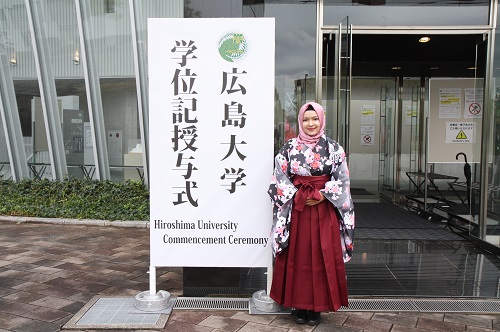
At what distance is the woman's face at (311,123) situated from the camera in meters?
3.38

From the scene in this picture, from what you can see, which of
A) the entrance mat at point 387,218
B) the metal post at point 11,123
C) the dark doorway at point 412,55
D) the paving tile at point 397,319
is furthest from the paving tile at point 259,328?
the metal post at point 11,123

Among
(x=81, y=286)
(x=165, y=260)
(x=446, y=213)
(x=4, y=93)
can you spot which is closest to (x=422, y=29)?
(x=446, y=213)

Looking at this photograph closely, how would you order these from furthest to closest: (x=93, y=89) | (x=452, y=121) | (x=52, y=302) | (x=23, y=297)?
(x=93, y=89) → (x=452, y=121) → (x=23, y=297) → (x=52, y=302)

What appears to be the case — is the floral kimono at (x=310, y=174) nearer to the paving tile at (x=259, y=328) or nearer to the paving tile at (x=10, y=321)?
the paving tile at (x=259, y=328)

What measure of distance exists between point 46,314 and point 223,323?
1493 millimetres

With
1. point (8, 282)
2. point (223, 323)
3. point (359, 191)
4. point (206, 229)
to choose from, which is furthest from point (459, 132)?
point (8, 282)

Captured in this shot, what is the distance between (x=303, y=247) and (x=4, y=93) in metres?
9.42

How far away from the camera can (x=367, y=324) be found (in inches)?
138

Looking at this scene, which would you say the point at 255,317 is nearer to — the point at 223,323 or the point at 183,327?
the point at 223,323

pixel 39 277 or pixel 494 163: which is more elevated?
pixel 494 163

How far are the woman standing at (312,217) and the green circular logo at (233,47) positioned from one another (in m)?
0.70

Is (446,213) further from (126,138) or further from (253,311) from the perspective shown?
(126,138)

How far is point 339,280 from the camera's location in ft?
11.2

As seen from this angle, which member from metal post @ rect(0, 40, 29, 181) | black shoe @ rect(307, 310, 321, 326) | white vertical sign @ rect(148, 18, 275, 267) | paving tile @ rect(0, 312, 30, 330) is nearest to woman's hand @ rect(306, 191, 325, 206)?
white vertical sign @ rect(148, 18, 275, 267)
